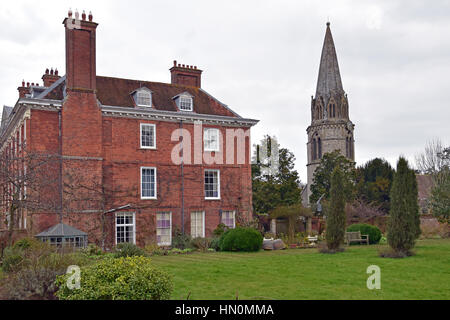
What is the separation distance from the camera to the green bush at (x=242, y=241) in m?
24.5

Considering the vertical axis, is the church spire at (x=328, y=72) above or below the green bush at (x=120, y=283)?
above

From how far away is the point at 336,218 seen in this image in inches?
894

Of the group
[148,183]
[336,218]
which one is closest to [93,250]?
[148,183]

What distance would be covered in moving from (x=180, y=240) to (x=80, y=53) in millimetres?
12078

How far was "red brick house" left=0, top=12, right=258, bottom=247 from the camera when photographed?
26.5 metres

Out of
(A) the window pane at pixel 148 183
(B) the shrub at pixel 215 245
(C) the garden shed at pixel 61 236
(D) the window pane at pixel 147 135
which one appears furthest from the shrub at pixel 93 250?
(D) the window pane at pixel 147 135

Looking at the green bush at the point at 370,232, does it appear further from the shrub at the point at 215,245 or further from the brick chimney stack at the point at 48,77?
the brick chimney stack at the point at 48,77

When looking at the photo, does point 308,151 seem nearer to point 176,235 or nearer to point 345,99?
point 345,99

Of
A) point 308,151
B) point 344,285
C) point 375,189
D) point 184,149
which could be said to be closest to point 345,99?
point 308,151

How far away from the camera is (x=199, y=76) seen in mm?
35906

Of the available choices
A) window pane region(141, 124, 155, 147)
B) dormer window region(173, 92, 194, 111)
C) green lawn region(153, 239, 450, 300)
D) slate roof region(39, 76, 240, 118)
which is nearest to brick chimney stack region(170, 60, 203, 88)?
slate roof region(39, 76, 240, 118)

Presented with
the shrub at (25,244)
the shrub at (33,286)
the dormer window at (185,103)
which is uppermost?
the dormer window at (185,103)

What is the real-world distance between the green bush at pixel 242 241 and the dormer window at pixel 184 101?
32.6ft
